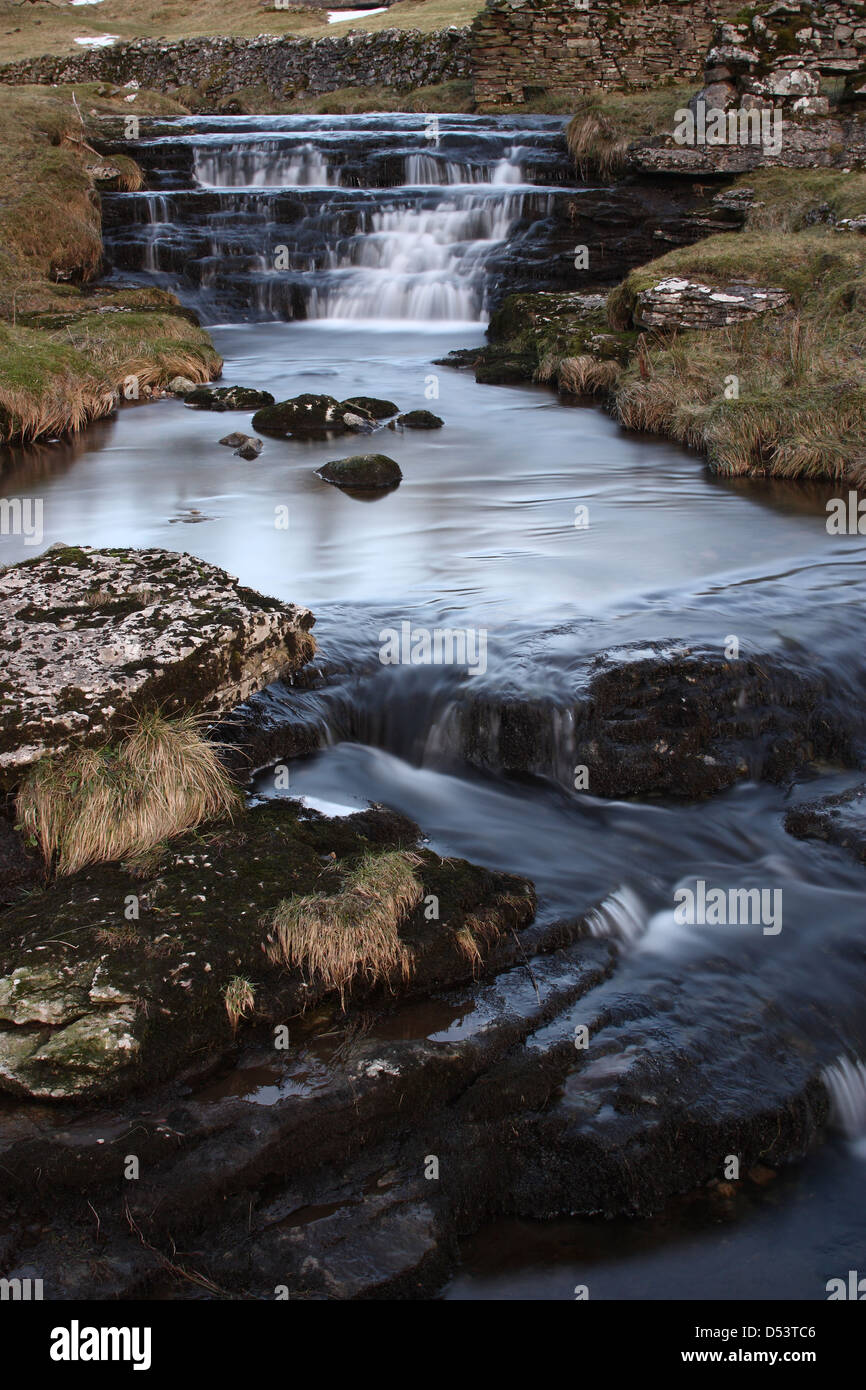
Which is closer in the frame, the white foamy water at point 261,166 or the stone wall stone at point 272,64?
the white foamy water at point 261,166

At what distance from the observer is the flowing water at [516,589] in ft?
14.5

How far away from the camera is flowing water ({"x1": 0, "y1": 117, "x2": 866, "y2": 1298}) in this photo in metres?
4.42

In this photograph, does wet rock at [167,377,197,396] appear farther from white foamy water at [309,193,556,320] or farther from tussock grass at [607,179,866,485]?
tussock grass at [607,179,866,485]

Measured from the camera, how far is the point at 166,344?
663 inches

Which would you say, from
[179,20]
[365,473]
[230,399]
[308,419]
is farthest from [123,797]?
[179,20]

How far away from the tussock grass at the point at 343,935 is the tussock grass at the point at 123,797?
924 mm

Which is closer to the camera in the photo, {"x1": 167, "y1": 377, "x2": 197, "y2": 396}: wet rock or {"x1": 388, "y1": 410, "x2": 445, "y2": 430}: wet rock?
{"x1": 388, "y1": 410, "x2": 445, "y2": 430}: wet rock

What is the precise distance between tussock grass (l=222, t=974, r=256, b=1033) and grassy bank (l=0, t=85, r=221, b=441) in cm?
1126

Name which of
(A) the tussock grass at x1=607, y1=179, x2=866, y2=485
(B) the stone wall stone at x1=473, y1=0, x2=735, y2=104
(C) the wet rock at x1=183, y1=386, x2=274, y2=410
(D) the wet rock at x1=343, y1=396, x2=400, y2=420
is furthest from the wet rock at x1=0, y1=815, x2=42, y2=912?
(B) the stone wall stone at x1=473, y1=0, x2=735, y2=104

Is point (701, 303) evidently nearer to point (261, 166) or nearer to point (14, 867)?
point (14, 867)

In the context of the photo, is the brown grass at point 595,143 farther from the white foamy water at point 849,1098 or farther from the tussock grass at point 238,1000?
the tussock grass at point 238,1000

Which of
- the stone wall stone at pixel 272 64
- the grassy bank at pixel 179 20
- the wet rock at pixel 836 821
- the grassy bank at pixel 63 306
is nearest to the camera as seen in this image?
the wet rock at pixel 836 821

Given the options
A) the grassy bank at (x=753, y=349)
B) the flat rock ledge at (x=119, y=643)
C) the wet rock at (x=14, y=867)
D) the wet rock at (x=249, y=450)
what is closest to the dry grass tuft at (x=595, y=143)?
the grassy bank at (x=753, y=349)

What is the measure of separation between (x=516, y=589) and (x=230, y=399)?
26.4 feet
